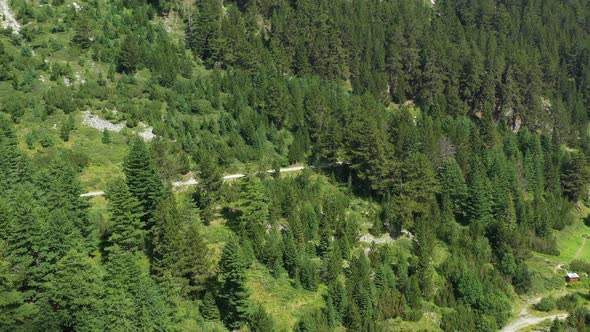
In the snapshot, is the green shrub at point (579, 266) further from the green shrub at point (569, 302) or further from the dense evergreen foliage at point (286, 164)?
the green shrub at point (569, 302)

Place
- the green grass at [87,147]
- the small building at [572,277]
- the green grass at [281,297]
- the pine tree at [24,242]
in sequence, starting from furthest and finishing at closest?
the small building at [572,277]
the green grass at [87,147]
the green grass at [281,297]
the pine tree at [24,242]

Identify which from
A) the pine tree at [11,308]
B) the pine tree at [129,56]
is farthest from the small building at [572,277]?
the pine tree at [129,56]

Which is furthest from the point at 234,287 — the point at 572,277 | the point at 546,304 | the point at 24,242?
the point at 572,277

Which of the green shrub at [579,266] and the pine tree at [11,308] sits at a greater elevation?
the pine tree at [11,308]

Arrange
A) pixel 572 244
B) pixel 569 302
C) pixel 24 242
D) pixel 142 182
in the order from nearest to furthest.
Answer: pixel 24 242 → pixel 142 182 → pixel 569 302 → pixel 572 244

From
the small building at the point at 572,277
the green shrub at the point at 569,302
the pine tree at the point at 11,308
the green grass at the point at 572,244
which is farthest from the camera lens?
the green grass at the point at 572,244

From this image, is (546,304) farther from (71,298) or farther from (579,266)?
(71,298)

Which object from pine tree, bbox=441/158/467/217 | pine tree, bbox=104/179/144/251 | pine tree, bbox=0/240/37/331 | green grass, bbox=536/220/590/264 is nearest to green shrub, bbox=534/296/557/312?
green grass, bbox=536/220/590/264
